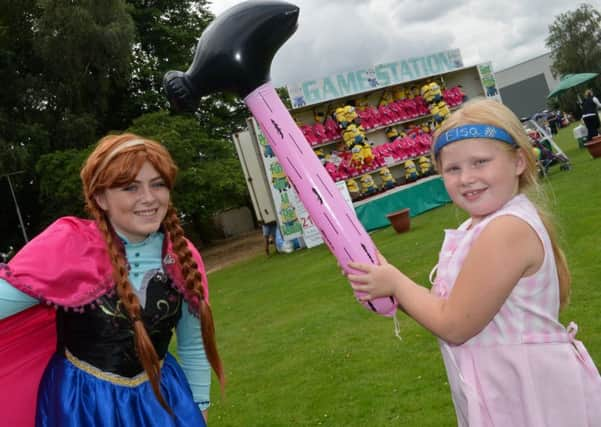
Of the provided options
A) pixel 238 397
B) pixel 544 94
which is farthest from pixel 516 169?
pixel 544 94

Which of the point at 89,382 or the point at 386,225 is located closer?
the point at 89,382

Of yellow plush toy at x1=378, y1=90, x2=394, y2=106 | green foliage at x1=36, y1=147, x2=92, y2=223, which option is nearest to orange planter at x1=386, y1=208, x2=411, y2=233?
yellow plush toy at x1=378, y1=90, x2=394, y2=106

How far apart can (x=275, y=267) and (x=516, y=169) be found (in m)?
9.49

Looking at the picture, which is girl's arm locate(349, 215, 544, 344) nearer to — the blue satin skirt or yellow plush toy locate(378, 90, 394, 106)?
the blue satin skirt

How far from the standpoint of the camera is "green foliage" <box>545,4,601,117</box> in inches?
1547

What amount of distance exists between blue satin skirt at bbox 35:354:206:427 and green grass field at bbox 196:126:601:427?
4.81 feet

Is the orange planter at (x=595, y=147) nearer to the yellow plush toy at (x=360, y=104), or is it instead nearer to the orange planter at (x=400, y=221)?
the yellow plush toy at (x=360, y=104)

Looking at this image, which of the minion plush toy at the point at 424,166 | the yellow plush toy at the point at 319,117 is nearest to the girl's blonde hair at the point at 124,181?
the yellow plush toy at the point at 319,117

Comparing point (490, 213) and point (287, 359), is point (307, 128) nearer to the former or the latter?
point (287, 359)


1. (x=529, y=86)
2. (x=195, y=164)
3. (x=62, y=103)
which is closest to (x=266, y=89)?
(x=195, y=164)

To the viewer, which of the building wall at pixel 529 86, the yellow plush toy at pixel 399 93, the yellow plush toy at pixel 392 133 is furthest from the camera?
the building wall at pixel 529 86

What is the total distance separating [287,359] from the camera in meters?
4.98

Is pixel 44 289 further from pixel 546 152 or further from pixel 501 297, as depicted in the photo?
pixel 546 152

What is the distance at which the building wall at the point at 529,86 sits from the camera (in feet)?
188
